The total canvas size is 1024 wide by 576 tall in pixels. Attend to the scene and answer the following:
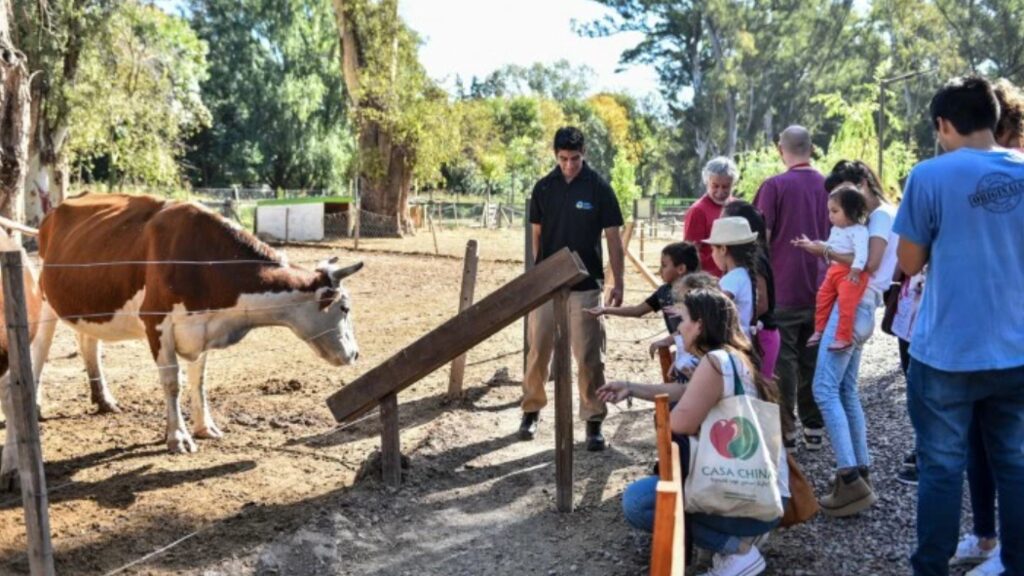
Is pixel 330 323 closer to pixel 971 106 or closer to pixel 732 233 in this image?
pixel 732 233

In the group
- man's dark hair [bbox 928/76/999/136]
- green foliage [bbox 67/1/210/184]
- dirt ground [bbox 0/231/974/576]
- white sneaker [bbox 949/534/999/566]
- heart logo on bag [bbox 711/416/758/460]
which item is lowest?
dirt ground [bbox 0/231/974/576]

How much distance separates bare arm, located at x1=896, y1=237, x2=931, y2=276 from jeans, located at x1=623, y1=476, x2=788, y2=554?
1032mm

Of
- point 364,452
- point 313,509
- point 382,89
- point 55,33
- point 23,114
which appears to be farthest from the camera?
point 382,89

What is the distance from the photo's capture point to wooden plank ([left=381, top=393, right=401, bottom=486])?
4.89 metres

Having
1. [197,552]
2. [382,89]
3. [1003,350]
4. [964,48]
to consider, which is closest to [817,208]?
[1003,350]

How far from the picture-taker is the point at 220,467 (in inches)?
219

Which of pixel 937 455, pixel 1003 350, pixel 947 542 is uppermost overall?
pixel 1003 350

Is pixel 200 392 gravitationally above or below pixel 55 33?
below

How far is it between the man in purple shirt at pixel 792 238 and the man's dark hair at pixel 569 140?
1171 millimetres

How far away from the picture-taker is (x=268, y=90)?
150ft


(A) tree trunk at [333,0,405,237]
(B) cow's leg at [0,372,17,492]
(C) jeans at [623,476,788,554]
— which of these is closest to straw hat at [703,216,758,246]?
(C) jeans at [623,476,788,554]

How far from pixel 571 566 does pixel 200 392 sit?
3354 millimetres

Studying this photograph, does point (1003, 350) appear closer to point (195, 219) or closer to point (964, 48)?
point (195, 219)

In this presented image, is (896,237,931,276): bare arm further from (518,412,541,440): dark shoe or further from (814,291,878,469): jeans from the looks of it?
(518,412,541,440): dark shoe
